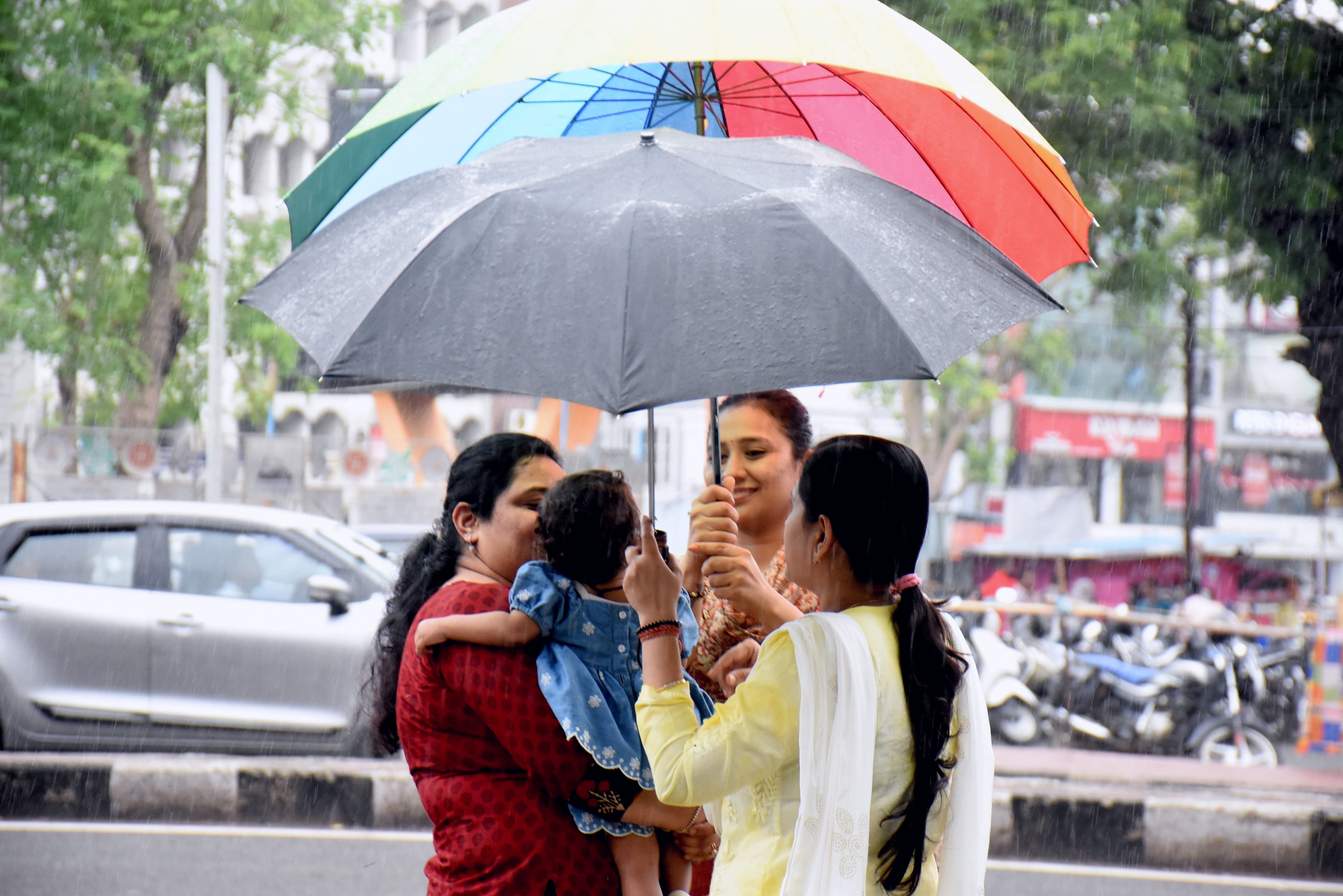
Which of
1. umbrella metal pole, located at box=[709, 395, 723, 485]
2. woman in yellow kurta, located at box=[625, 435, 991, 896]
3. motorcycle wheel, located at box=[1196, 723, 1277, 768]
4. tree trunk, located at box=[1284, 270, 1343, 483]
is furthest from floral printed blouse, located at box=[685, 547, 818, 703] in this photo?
motorcycle wheel, located at box=[1196, 723, 1277, 768]

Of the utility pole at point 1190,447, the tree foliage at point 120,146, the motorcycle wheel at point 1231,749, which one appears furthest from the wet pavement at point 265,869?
the utility pole at point 1190,447

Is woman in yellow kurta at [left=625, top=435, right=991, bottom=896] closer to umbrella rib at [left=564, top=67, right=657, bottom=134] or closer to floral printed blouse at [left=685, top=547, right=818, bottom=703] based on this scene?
floral printed blouse at [left=685, top=547, right=818, bottom=703]

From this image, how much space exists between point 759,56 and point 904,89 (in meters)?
0.84

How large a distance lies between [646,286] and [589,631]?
1.74ft

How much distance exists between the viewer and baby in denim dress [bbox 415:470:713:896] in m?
1.84

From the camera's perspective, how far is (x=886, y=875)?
1734 millimetres

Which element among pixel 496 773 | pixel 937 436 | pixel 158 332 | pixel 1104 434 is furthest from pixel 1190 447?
pixel 496 773

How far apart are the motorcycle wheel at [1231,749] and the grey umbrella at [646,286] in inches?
314

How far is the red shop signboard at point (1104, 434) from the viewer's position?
2880 centimetres

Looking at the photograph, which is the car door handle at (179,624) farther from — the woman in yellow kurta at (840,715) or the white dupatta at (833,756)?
the white dupatta at (833,756)

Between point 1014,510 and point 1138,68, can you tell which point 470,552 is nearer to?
point 1138,68

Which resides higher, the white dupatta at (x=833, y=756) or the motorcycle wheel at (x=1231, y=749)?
the white dupatta at (x=833, y=756)

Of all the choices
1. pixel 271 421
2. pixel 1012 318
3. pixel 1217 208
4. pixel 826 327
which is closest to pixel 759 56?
pixel 826 327

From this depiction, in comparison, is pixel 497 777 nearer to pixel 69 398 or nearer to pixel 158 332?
pixel 158 332
